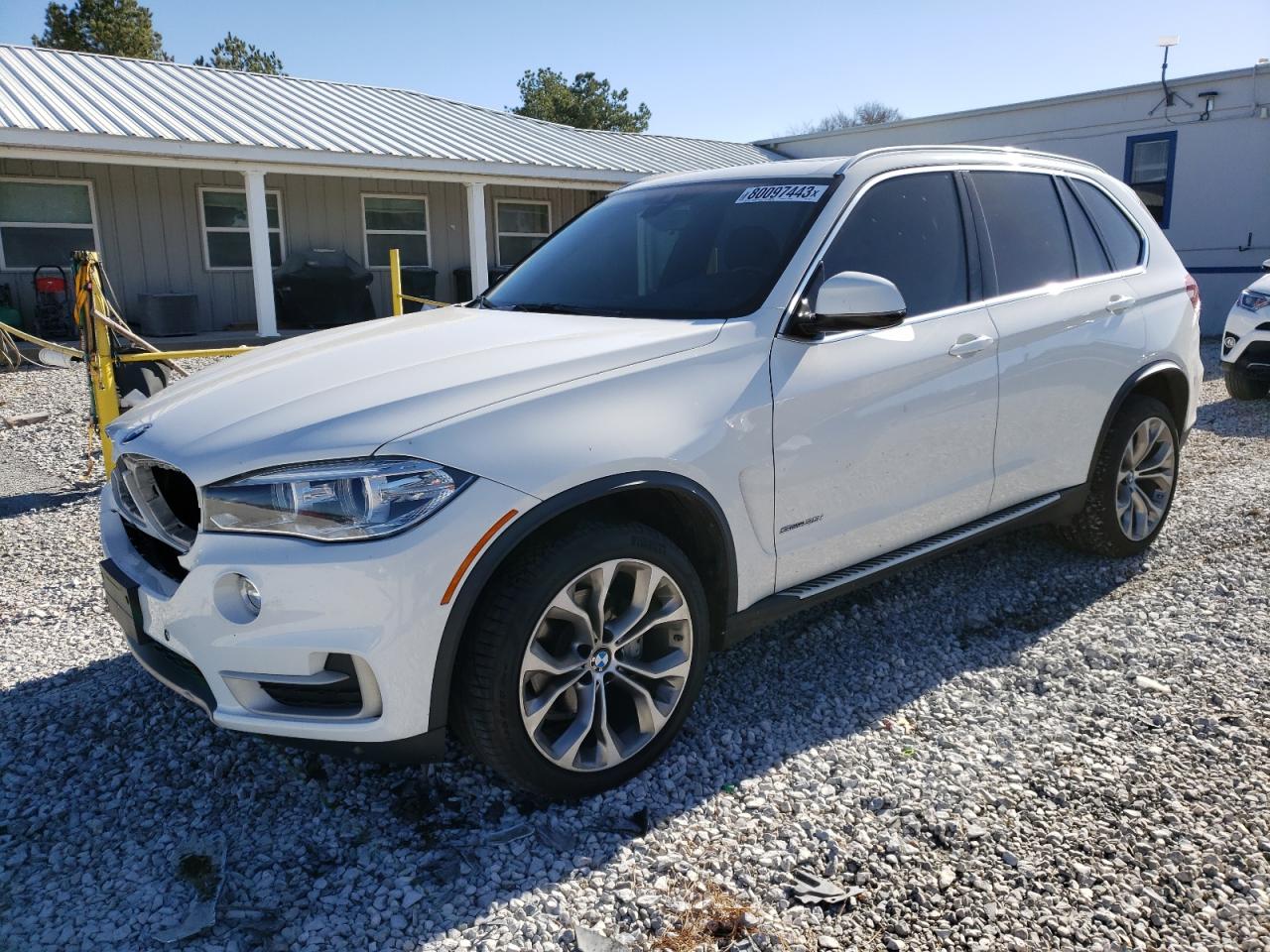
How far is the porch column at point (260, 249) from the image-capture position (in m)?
14.3

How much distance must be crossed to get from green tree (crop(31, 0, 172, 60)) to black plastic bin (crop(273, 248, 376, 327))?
28208mm

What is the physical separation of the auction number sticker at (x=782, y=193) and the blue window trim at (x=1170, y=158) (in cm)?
1616

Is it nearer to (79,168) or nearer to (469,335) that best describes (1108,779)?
(469,335)

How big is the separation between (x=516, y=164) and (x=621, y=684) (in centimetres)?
1491

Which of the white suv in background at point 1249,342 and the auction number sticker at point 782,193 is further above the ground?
the auction number sticker at point 782,193

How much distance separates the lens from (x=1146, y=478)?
4902mm

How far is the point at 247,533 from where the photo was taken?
8.21ft

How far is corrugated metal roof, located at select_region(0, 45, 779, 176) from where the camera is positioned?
13430 millimetres

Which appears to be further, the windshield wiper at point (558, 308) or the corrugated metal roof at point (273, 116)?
the corrugated metal roof at point (273, 116)

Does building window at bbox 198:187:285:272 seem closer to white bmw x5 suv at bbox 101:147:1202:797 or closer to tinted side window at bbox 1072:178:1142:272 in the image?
white bmw x5 suv at bbox 101:147:1202:797

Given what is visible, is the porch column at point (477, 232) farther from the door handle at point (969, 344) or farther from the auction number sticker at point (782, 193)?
the door handle at point (969, 344)

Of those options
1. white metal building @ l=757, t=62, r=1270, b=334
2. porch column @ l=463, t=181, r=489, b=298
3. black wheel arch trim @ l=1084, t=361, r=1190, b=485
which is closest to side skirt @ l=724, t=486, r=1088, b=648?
black wheel arch trim @ l=1084, t=361, r=1190, b=485

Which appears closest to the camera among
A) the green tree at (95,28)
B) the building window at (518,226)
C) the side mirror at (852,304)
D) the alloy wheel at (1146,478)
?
the side mirror at (852,304)

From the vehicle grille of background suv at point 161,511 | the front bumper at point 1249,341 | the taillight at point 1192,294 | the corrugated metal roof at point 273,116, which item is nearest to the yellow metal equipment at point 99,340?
the vehicle grille of background suv at point 161,511
